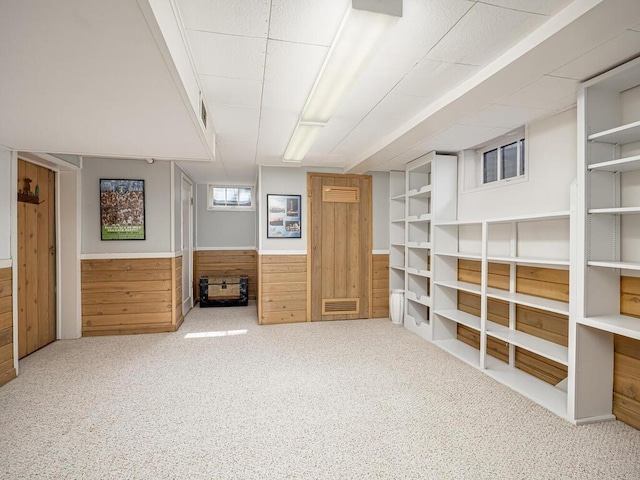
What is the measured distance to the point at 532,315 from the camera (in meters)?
3.08

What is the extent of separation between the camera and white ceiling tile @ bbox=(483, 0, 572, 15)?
1.60 metres

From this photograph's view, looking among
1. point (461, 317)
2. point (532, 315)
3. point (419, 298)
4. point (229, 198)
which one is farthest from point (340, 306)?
point (229, 198)

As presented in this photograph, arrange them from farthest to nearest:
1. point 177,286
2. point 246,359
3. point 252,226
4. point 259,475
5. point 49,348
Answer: point 252,226, point 177,286, point 49,348, point 246,359, point 259,475

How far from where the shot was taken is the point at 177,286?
4883mm

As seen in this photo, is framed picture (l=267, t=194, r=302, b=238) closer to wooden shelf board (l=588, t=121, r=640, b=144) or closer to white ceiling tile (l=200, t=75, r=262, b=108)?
white ceiling tile (l=200, t=75, r=262, b=108)

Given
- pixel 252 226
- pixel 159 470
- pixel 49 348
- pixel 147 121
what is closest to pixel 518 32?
pixel 147 121

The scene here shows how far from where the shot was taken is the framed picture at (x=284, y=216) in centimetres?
513

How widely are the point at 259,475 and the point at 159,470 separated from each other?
560 millimetres

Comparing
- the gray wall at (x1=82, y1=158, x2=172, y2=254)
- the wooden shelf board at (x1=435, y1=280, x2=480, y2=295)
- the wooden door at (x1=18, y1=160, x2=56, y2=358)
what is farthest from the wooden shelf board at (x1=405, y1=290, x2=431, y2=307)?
the wooden door at (x1=18, y1=160, x2=56, y2=358)

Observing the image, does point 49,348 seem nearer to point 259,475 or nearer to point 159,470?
point 159,470

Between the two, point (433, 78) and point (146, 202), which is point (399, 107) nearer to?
point (433, 78)

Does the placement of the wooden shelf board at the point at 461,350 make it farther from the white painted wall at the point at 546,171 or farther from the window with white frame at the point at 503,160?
the window with white frame at the point at 503,160

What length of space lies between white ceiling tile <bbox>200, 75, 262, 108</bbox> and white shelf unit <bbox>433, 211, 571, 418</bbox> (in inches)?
93.6

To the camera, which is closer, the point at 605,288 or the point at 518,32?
the point at 518,32
